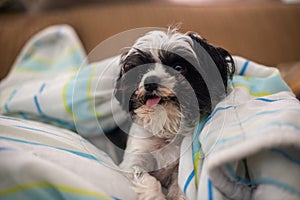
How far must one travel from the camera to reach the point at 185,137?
2.64ft

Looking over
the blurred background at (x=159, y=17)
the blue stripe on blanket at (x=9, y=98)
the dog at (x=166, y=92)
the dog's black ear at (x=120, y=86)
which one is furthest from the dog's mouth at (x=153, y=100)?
the blue stripe on blanket at (x=9, y=98)

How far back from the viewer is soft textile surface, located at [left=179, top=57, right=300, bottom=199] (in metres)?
0.63

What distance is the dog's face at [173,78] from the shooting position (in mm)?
724

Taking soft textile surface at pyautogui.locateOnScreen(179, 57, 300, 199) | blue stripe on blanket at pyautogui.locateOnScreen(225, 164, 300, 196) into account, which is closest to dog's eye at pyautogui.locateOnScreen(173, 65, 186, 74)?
soft textile surface at pyautogui.locateOnScreen(179, 57, 300, 199)

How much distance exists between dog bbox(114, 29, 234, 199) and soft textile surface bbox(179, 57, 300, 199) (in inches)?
1.8

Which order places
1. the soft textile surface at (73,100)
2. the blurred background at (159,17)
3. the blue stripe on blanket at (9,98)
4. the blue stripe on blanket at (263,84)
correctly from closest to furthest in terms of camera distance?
the blue stripe on blanket at (263,84) → the soft textile surface at (73,100) → the blue stripe on blanket at (9,98) → the blurred background at (159,17)

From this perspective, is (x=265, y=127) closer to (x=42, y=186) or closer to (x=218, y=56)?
(x=218, y=56)

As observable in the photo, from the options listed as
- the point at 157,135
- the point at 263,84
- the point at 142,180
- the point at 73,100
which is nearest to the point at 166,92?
the point at 157,135

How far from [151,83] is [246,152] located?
0.23 m

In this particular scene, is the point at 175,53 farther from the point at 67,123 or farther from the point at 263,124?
the point at 67,123

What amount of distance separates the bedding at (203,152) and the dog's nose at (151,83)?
0.49ft

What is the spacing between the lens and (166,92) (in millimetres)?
717

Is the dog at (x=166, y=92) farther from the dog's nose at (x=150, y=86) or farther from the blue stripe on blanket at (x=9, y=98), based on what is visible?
the blue stripe on blanket at (x=9, y=98)

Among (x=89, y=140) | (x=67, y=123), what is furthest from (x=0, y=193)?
(x=67, y=123)
